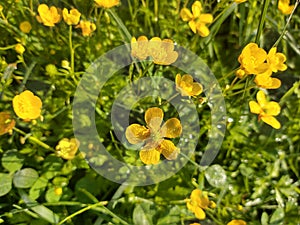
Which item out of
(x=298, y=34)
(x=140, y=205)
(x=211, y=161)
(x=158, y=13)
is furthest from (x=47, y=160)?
(x=298, y=34)

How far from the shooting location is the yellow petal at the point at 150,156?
1.07 m

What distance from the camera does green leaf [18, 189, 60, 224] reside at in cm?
127

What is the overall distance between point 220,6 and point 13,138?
73cm

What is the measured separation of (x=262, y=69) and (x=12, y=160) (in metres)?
0.75

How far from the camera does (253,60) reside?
1121 mm

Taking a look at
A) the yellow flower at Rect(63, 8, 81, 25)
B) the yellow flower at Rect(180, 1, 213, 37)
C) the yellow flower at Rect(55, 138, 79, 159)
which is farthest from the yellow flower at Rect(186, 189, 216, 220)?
the yellow flower at Rect(63, 8, 81, 25)

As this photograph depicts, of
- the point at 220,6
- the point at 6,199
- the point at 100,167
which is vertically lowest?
the point at 6,199

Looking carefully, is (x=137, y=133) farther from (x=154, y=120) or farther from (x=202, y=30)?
(x=202, y=30)

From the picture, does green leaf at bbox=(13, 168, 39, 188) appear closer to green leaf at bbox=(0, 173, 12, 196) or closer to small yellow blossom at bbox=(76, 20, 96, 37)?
green leaf at bbox=(0, 173, 12, 196)

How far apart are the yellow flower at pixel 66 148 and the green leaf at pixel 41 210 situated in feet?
0.49

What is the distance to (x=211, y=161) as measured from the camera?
1.46 m

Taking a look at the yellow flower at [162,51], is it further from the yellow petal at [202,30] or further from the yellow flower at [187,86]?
the yellow petal at [202,30]

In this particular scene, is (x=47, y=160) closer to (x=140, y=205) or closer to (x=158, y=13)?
(x=140, y=205)

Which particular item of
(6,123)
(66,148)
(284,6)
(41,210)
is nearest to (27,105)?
(6,123)
